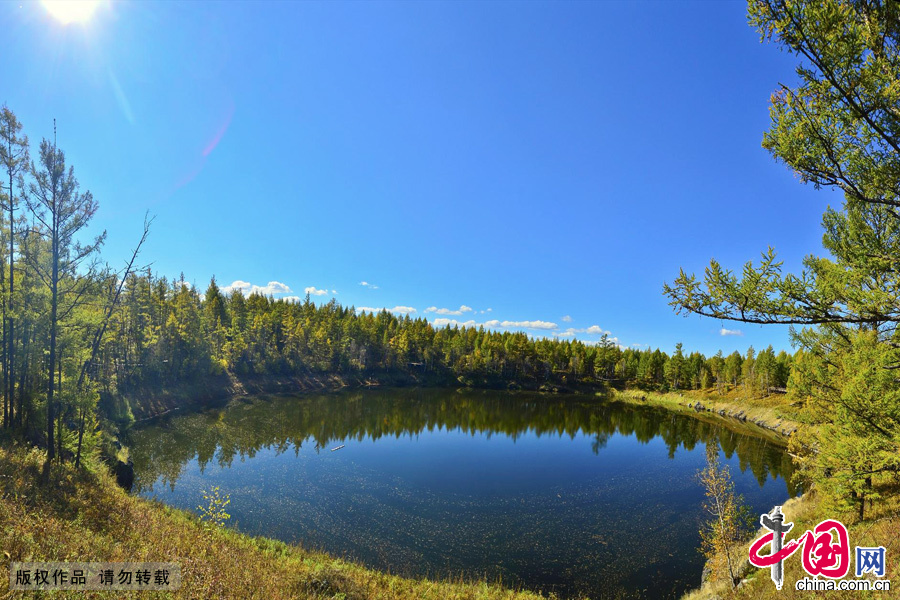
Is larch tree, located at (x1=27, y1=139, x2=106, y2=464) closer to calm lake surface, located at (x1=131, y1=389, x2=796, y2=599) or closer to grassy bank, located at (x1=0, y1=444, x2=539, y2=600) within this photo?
grassy bank, located at (x1=0, y1=444, x2=539, y2=600)

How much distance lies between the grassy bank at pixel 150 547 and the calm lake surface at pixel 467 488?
176 inches

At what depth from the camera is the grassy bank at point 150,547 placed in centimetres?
831

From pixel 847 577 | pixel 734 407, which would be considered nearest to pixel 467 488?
pixel 847 577

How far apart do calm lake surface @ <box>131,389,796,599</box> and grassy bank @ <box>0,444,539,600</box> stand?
14.7 ft

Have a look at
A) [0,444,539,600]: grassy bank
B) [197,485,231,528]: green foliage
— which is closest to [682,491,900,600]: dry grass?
[0,444,539,600]: grassy bank

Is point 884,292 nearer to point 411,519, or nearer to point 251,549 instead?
point 251,549

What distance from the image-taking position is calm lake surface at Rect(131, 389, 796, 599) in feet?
61.7

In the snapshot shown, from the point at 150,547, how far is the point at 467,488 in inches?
918

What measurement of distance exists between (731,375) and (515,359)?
59429 millimetres

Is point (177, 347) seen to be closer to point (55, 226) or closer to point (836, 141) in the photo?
point (55, 226)

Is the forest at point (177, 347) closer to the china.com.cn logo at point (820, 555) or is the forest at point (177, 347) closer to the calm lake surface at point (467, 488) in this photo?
the calm lake surface at point (467, 488)

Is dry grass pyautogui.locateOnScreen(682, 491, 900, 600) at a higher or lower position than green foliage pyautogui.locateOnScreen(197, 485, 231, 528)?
higher

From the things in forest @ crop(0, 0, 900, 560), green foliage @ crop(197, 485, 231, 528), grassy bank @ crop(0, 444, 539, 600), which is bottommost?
green foliage @ crop(197, 485, 231, 528)

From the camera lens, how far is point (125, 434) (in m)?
35.1
